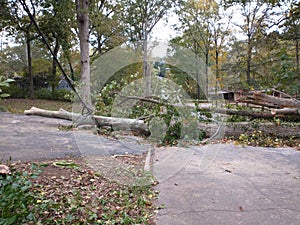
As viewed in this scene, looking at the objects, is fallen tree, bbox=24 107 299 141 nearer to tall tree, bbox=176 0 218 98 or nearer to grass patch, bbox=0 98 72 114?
grass patch, bbox=0 98 72 114

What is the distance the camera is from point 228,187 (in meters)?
2.36

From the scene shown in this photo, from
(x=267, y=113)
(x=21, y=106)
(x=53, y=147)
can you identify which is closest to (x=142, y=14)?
(x=21, y=106)

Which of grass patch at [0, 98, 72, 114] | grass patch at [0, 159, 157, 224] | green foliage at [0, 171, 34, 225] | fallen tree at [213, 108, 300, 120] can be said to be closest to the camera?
green foliage at [0, 171, 34, 225]

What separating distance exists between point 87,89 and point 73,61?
34.8ft

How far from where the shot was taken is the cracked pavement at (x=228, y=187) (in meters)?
1.78

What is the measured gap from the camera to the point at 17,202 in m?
1.62

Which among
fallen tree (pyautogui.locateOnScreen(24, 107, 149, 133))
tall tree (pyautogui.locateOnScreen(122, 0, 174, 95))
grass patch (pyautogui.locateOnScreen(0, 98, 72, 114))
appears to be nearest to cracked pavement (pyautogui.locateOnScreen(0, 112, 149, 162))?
fallen tree (pyautogui.locateOnScreen(24, 107, 149, 133))

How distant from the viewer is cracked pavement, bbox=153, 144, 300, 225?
178 centimetres

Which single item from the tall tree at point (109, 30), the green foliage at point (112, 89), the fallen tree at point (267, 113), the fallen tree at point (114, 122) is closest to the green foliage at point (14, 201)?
the green foliage at point (112, 89)

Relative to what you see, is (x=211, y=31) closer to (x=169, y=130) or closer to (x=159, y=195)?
(x=169, y=130)

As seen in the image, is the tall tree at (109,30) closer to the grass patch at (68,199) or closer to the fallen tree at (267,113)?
the fallen tree at (267,113)

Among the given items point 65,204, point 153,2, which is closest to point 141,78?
point 65,204

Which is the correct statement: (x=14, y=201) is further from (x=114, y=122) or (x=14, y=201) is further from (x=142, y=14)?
(x=142, y=14)

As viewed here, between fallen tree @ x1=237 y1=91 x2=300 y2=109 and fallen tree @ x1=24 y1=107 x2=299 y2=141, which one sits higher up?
fallen tree @ x1=237 y1=91 x2=300 y2=109
